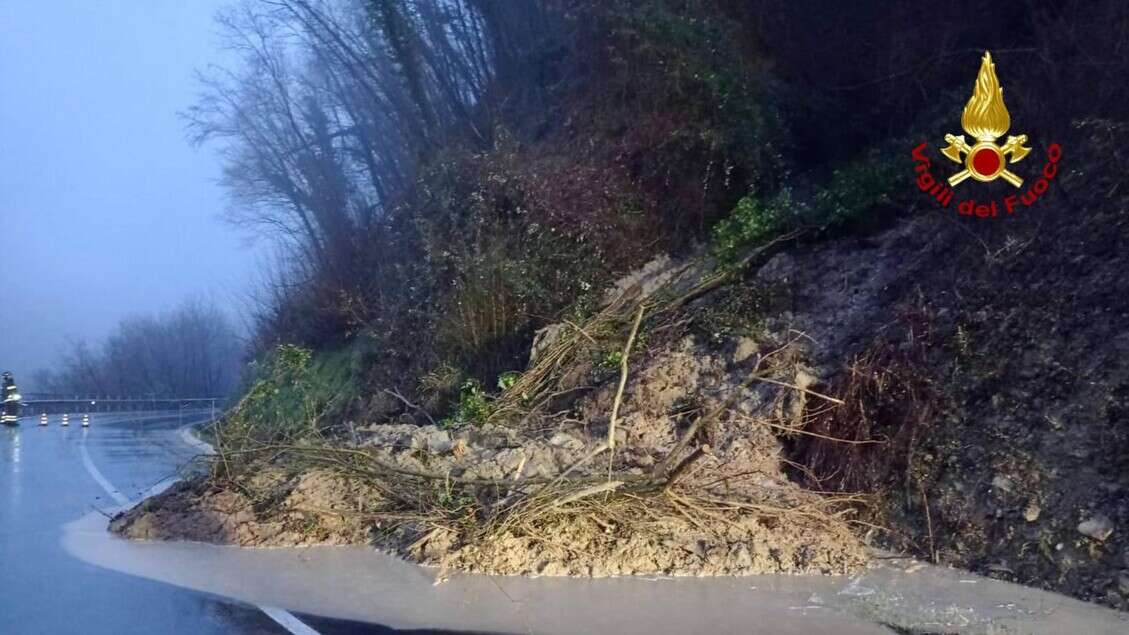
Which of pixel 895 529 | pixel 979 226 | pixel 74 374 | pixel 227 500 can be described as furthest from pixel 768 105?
pixel 74 374

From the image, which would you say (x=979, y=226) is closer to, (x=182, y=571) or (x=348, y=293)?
(x=182, y=571)

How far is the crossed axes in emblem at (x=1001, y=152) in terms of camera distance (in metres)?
11.9

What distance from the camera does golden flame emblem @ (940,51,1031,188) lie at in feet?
40.0

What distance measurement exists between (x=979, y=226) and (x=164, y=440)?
773 inches

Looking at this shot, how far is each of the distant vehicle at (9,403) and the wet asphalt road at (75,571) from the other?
35.4 feet

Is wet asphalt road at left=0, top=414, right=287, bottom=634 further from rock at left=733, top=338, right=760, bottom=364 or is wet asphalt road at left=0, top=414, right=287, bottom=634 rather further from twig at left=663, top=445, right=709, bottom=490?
rock at left=733, top=338, right=760, bottom=364

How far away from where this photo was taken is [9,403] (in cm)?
3334

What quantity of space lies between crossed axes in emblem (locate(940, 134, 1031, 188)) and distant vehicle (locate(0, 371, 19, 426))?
2882 centimetres

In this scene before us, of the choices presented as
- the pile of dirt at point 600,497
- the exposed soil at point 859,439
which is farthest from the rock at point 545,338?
the exposed soil at point 859,439

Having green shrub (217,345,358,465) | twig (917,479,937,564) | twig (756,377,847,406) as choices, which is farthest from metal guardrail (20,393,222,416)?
twig (917,479,937,564)

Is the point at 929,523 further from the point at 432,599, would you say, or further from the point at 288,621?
the point at 288,621

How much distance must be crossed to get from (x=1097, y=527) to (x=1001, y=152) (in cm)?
532

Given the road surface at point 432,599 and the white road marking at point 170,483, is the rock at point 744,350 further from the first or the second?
the white road marking at point 170,483

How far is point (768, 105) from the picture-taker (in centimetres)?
1681
